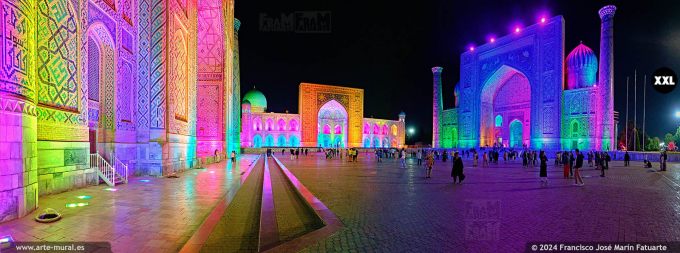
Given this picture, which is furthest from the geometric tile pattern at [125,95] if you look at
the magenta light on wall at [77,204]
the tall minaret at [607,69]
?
the tall minaret at [607,69]

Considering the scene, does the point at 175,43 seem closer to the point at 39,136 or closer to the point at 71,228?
the point at 39,136

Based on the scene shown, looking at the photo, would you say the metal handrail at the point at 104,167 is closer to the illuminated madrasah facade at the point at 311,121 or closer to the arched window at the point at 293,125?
the illuminated madrasah facade at the point at 311,121

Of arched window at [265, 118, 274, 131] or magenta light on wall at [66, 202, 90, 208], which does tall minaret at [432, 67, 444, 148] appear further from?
magenta light on wall at [66, 202, 90, 208]

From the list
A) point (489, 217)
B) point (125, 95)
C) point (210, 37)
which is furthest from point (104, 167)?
point (210, 37)

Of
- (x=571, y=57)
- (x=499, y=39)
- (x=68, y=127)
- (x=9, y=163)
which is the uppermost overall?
(x=499, y=39)

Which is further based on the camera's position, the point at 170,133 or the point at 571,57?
the point at 571,57

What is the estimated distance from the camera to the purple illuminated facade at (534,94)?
23.1 m

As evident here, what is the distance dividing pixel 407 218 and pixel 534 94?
27467mm

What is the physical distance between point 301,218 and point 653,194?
22.6 ft

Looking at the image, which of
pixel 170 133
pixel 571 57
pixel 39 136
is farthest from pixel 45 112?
pixel 571 57

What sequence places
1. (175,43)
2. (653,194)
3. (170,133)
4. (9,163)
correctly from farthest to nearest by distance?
(175,43)
(170,133)
(653,194)
(9,163)

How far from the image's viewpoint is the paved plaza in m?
3.42

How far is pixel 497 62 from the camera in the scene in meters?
31.5

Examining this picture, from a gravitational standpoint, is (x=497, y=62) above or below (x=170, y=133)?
above
